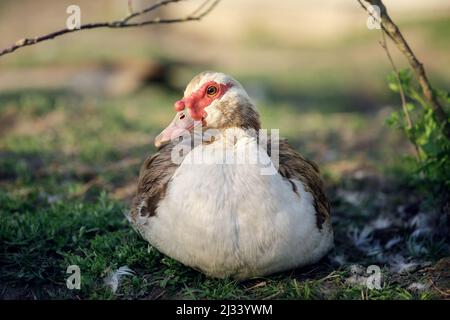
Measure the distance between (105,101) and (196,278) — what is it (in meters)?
5.67

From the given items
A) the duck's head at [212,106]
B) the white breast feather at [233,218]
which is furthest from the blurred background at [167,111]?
the duck's head at [212,106]

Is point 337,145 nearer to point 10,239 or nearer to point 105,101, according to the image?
point 105,101

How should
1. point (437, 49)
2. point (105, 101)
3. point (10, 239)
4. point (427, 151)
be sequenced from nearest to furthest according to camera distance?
point (10, 239)
point (427, 151)
point (105, 101)
point (437, 49)

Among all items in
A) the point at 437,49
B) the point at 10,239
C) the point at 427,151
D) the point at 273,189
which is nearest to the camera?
the point at 273,189

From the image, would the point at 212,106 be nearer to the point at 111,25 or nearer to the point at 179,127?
the point at 179,127

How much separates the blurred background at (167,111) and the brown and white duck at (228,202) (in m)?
0.29

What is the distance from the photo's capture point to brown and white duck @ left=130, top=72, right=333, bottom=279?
11.7 ft

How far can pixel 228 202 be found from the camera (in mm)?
3547

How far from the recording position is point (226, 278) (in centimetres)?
381

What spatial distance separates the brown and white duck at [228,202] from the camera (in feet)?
11.7

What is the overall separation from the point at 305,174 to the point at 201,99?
909mm

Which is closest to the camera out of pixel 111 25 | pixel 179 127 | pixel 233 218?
pixel 233 218

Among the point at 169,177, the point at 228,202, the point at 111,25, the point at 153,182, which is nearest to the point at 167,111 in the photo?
the point at 111,25

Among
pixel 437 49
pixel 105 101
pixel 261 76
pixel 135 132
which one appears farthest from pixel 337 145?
pixel 437 49
